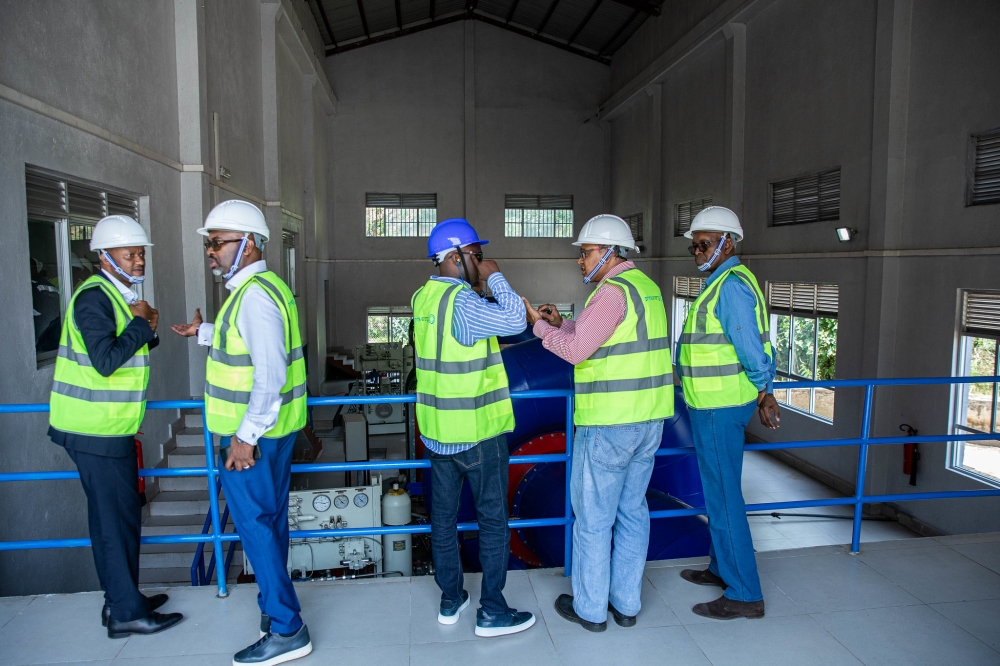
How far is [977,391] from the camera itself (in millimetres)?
7195

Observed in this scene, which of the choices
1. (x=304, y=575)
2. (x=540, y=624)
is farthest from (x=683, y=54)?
(x=540, y=624)

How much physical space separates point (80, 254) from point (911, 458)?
8.88m

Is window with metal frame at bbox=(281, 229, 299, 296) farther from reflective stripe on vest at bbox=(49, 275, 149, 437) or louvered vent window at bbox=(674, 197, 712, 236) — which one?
reflective stripe on vest at bbox=(49, 275, 149, 437)

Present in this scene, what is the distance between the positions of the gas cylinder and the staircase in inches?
67.4

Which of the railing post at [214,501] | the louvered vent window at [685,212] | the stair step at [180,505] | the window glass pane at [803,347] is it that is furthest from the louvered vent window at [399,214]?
the railing post at [214,501]

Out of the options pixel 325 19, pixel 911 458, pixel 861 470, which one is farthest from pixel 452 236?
pixel 325 19

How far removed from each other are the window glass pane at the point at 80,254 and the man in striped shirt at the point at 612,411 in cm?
415

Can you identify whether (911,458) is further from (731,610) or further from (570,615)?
(570,615)

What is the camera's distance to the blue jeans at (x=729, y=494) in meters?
2.67

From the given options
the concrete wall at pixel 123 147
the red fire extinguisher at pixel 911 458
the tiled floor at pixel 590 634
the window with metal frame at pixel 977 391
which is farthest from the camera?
the red fire extinguisher at pixel 911 458

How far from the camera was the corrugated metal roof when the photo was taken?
14.8m

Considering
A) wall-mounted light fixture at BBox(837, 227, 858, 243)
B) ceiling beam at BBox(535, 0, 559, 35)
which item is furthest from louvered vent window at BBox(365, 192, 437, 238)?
wall-mounted light fixture at BBox(837, 227, 858, 243)

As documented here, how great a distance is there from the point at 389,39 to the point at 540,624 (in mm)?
17154

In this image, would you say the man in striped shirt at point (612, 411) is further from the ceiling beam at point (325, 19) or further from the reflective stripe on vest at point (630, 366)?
the ceiling beam at point (325, 19)
